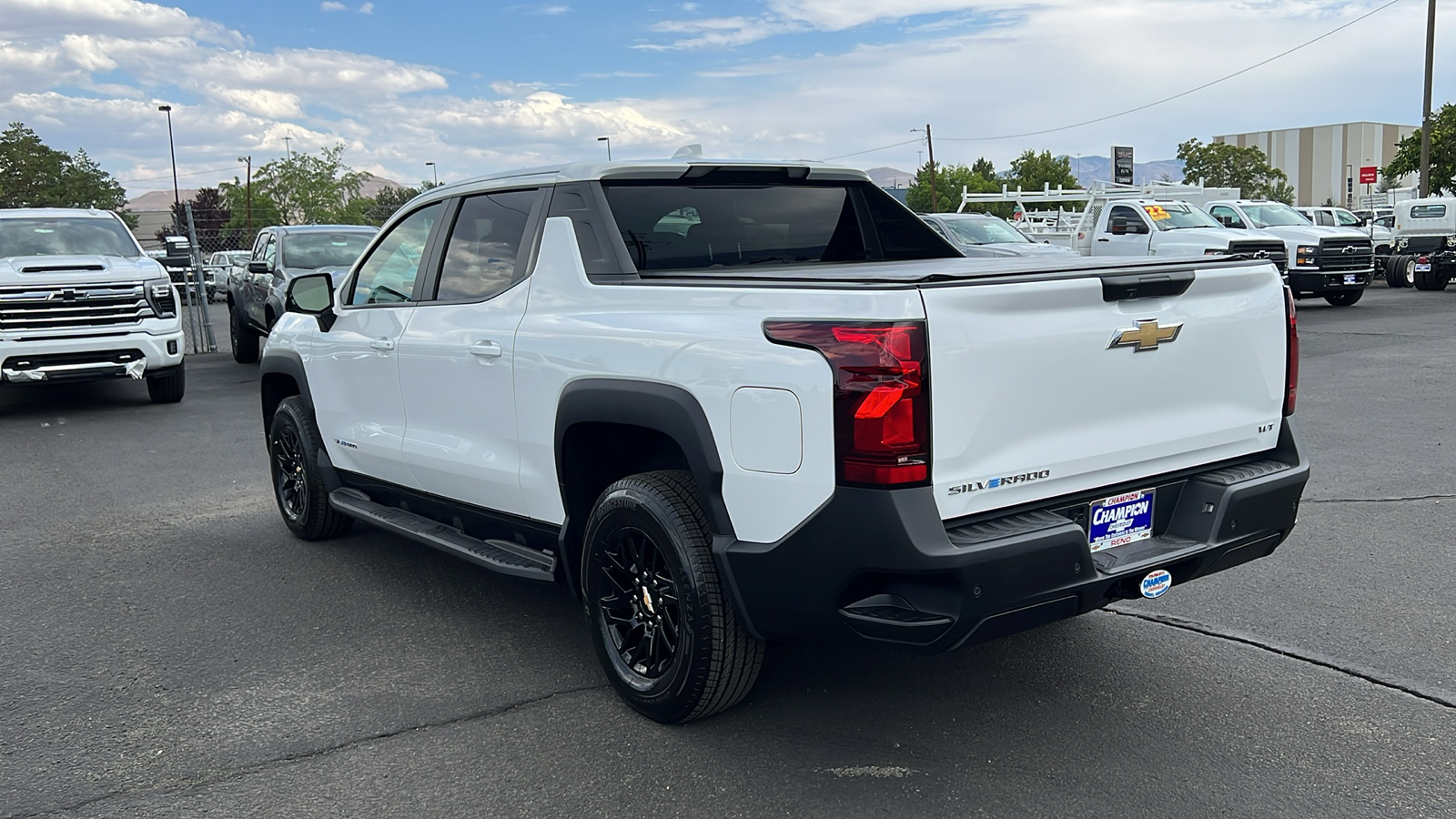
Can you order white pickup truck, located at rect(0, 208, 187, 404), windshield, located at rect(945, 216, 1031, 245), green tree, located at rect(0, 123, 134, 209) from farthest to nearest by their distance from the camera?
1. green tree, located at rect(0, 123, 134, 209)
2. windshield, located at rect(945, 216, 1031, 245)
3. white pickup truck, located at rect(0, 208, 187, 404)

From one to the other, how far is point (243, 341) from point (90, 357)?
4.60 metres

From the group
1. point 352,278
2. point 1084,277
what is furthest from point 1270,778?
point 352,278

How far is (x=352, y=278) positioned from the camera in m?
5.63

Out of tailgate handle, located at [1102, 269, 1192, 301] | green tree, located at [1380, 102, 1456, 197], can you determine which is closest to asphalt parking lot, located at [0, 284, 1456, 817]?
tailgate handle, located at [1102, 269, 1192, 301]

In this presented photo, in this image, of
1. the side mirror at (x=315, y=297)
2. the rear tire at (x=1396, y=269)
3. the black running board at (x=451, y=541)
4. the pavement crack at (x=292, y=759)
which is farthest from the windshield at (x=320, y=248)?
the rear tire at (x=1396, y=269)

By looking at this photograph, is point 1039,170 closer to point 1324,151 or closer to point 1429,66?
point 1429,66

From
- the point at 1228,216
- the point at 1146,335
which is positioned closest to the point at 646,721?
the point at 1146,335

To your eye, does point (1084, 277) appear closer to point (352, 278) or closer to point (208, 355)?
point (352, 278)

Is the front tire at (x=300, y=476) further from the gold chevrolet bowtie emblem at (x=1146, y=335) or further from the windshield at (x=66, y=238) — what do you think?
the windshield at (x=66, y=238)

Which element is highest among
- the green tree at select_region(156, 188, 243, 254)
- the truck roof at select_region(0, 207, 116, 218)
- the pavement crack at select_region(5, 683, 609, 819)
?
the green tree at select_region(156, 188, 243, 254)

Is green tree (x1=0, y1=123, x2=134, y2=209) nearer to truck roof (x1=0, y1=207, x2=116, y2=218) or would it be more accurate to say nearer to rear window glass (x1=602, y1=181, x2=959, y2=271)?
truck roof (x1=0, y1=207, x2=116, y2=218)

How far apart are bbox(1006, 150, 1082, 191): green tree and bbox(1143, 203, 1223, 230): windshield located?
247 feet

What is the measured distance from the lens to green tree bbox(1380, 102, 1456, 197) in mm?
41031

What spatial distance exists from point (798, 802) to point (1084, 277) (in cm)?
171
